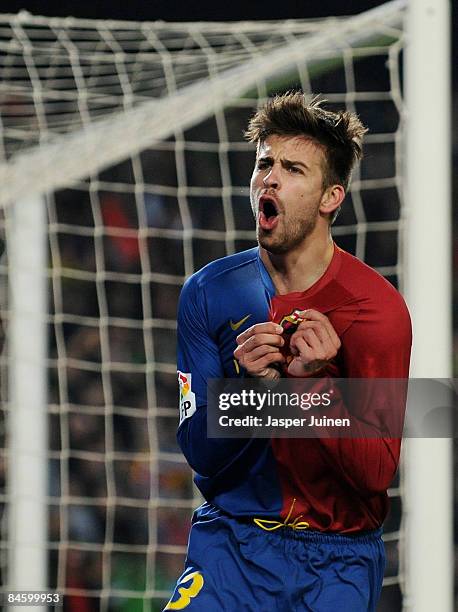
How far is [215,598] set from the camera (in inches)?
57.6

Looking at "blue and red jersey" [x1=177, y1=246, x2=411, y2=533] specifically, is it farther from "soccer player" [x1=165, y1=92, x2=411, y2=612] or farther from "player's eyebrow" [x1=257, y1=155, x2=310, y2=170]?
"player's eyebrow" [x1=257, y1=155, x2=310, y2=170]

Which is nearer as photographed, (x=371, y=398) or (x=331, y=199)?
(x=371, y=398)

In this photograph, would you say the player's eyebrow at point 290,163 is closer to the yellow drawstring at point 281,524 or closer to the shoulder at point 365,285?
the shoulder at point 365,285

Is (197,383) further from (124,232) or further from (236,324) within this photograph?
(124,232)

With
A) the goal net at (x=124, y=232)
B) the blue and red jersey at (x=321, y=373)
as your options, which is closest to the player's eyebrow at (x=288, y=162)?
the blue and red jersey at (x=321, y=373)

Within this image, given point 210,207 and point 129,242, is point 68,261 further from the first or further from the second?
point 210,207

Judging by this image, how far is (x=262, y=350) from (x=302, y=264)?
25 cm

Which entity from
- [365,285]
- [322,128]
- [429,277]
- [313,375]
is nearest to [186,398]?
[313,375]

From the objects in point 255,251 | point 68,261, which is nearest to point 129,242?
point 68,261

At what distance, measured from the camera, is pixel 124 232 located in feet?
Answer: 11.1

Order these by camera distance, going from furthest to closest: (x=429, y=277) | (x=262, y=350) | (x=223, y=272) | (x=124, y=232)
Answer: (x=124, y=232) < (x=429, y=277) < (x=223, y=272) < (x=262, y=350)

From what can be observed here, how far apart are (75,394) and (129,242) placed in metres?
0.69

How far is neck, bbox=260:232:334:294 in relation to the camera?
1.51 meters

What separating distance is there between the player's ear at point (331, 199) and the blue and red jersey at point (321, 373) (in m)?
0.07
